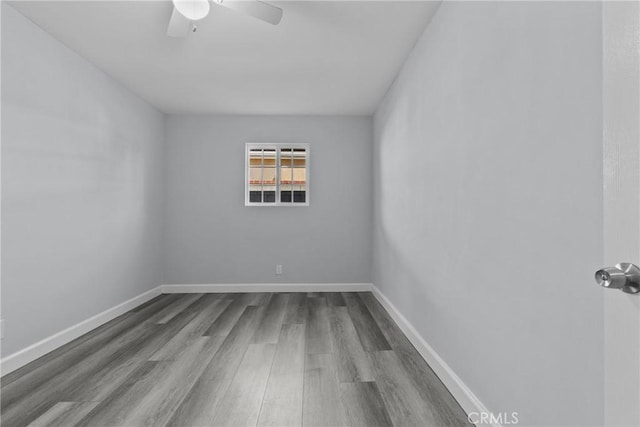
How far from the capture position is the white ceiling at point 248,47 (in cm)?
242

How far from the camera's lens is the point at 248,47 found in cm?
292

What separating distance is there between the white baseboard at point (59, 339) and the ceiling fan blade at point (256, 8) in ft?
8.76

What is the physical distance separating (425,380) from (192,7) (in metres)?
2.66

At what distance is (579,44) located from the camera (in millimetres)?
1066

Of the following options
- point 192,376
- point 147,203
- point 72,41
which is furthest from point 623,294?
point 147,203

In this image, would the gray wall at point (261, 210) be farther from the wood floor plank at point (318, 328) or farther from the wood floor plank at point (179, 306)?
the wood floor plank at point (318, 328)

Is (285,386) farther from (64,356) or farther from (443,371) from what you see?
(64,356)

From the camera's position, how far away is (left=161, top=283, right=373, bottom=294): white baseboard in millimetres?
4820

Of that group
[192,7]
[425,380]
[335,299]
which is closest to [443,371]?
[425,380]

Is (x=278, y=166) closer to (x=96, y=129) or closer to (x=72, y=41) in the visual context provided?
(x=96, y=129)

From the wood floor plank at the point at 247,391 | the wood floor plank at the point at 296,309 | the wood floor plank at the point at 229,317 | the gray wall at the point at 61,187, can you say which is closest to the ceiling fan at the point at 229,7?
the gray wall at the point at 61,187

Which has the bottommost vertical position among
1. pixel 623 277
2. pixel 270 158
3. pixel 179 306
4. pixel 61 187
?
pixel 179 306

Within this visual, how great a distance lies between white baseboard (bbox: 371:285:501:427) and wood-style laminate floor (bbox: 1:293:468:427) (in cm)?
5

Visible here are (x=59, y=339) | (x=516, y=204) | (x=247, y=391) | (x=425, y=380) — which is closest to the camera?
(x=516, y=204)
